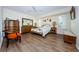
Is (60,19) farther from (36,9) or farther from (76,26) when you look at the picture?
(36,9)

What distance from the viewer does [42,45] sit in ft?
6.47

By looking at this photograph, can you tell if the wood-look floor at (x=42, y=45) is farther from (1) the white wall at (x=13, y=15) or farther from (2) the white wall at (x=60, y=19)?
(1) the white wall at (x=13, y=15)

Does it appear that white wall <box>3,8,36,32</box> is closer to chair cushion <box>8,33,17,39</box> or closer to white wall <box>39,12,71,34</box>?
white wall <box>39,12,71,34</box>

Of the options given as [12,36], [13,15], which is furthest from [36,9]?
[12,36]

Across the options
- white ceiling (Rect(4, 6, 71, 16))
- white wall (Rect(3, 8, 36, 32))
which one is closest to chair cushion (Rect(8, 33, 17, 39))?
white wall (Rect(3, 8, 36, 32))

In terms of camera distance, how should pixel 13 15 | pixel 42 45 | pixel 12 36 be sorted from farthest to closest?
1. pixel 42 45
2. pixel 12 36
3. pixel 13 15

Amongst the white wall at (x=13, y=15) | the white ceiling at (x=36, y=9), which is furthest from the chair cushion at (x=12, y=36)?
the white ceiling at (x=36, y=9)

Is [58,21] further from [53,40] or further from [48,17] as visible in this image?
[53,40]

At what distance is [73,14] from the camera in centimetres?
162

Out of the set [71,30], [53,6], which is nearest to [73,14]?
[71,30]

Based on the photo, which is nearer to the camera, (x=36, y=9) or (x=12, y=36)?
(x=36, y=9)

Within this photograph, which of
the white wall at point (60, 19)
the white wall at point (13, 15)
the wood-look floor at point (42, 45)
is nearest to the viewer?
the white wall at point (13, 15)

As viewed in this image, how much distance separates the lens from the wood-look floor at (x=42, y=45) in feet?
5.55
